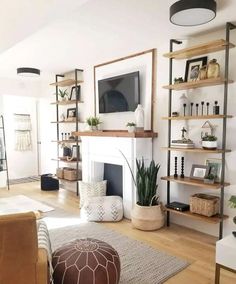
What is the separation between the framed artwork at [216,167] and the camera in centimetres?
305

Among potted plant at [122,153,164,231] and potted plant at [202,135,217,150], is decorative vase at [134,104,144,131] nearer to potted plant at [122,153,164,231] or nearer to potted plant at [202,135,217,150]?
potted plant at [122,153,164,231]

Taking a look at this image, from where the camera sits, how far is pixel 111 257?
1938 mm

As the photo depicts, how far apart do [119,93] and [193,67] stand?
130 cm

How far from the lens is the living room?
241 cm

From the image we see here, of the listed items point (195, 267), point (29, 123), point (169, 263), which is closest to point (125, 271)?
point (169, 263)

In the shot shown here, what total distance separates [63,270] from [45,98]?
5149 mm

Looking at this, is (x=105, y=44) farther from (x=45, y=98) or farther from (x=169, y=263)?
(x=45, y=98)

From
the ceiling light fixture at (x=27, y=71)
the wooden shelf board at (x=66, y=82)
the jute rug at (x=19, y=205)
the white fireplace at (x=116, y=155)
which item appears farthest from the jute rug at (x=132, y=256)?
the ceiling light fixture at (x=27, y=71)

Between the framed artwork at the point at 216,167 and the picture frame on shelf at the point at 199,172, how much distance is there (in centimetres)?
5

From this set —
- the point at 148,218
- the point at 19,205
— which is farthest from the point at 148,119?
the point at 19,205

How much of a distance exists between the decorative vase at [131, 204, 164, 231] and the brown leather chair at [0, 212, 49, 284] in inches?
77.8

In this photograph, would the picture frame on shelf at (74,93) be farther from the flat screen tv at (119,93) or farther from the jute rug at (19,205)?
the jute rug at (19,205)

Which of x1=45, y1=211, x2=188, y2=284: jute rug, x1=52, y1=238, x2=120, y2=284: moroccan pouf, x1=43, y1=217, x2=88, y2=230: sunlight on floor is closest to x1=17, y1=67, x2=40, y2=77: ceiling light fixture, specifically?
x1=43, y1=217, x2=88, y2=230: sunlight on floor

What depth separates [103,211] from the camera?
3646 millimetres
